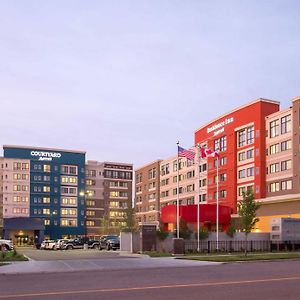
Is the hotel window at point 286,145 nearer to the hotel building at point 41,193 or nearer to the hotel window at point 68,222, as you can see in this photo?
the hotel building at point 41,193

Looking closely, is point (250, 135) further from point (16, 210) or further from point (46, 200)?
point (16, 210)

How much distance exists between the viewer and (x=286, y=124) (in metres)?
71.8

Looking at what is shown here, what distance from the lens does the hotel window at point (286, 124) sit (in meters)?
71.1

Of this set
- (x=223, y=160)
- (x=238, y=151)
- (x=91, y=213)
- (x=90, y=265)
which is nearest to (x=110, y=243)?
(x=90, y=265)

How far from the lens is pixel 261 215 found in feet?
245

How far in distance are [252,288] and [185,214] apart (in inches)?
1985

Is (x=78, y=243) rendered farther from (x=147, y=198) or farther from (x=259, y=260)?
(x=147, y=198)

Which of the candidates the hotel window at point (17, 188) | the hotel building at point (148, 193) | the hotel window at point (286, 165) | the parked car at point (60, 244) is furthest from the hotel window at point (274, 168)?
the hotel window at point (17, 188)

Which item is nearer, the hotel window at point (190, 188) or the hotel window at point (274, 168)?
the hotel window at point (274, 168)

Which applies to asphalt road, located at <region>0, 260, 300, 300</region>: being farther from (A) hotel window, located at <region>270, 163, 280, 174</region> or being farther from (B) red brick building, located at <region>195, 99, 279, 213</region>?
(B) red brick building, located at <region>195, 99, 279, 213</region>

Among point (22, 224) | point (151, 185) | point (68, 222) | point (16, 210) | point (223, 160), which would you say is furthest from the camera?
point (68, 222)

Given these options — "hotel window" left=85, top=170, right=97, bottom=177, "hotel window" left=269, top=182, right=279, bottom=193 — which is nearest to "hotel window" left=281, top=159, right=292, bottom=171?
"hotel window" left=269, top=182, right=279, bottom=193

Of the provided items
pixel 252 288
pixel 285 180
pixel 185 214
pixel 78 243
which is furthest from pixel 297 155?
pixel 252 288

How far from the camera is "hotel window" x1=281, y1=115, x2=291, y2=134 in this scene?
71125 millimetres
